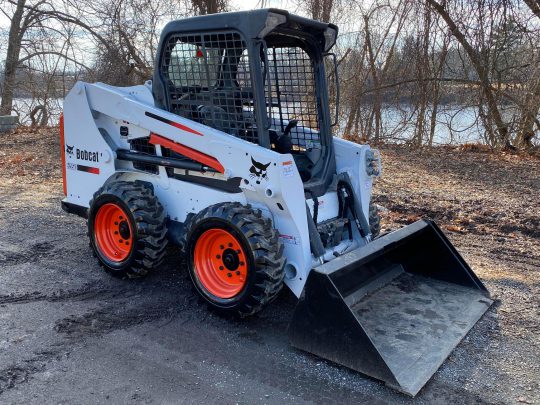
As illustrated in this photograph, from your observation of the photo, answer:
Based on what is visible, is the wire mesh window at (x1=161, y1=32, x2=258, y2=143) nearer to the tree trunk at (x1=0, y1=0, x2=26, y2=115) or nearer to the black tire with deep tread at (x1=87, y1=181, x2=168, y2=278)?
the black tire with deep tread at (x1=87, y1=181, x2=168, y2=278)

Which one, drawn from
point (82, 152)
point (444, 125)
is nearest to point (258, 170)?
point (82, 152)

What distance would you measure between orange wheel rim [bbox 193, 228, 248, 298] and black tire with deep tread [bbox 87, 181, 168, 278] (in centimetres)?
49

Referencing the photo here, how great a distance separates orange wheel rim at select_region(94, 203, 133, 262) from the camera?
4535mm

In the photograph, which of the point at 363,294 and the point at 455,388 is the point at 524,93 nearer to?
the point at 363,294

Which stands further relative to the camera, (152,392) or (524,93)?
(524,93)

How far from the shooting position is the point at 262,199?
3.75 meters

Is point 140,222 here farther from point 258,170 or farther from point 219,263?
point 258,170

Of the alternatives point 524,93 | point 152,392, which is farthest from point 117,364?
point 524,93

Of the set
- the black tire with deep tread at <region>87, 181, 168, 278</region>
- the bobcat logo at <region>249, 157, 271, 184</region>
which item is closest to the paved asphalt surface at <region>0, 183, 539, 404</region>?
the black tire with deep tread at <region>87, 181, 168, 278</region>

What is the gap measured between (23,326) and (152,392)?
1.30m

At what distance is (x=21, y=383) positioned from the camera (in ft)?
10.2

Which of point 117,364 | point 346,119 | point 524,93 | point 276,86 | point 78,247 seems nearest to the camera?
point 117,364

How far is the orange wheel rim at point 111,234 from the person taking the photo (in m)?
4.54

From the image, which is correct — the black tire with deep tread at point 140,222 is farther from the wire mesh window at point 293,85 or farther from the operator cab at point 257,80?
the wire mesh window at point 293,85
